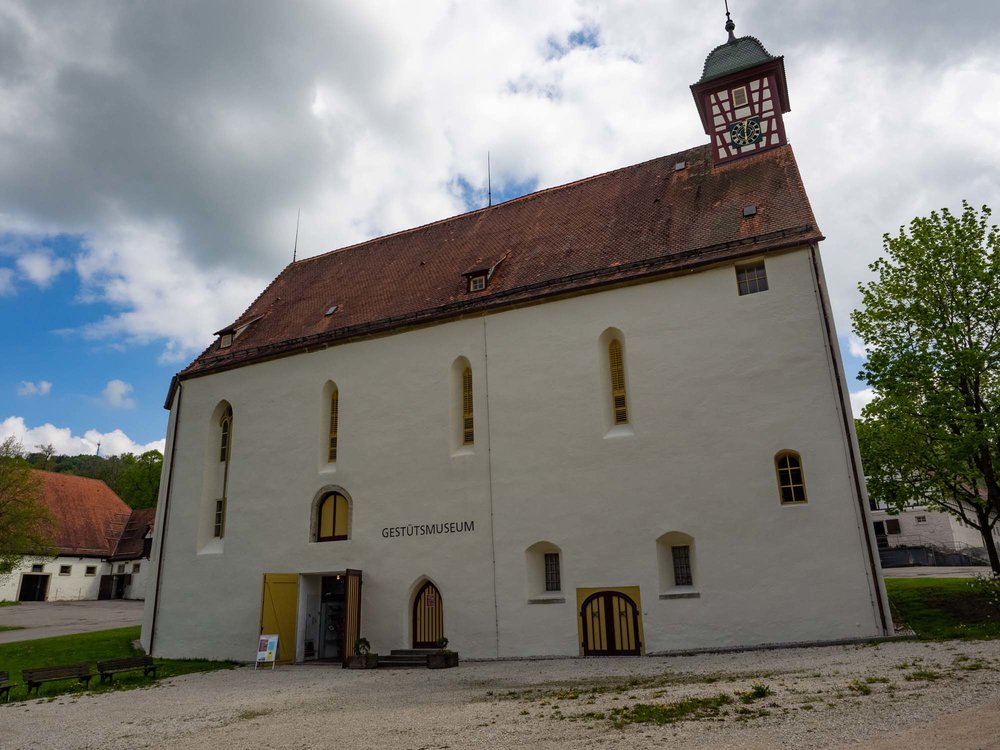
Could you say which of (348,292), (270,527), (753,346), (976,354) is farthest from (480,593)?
(976,354)

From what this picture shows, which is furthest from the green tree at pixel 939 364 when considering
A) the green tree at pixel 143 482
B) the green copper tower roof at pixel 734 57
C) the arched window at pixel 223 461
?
the green tree at pixel 143 482

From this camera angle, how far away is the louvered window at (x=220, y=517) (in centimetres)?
2247

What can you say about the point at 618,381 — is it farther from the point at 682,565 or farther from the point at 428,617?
the point at 428,617

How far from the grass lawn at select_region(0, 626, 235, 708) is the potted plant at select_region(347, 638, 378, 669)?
13.0 ft

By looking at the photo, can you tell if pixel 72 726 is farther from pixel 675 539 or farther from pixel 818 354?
pixel 818 354

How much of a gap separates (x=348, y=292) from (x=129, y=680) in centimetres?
1274

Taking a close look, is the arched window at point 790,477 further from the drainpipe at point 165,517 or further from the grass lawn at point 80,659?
the drainpipe at point 165,517

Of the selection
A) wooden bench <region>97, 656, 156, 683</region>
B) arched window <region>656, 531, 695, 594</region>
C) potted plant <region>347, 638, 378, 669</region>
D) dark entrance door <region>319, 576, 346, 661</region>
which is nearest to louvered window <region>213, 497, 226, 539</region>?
dark entrance door <region>319, 576, 346, 661</region>

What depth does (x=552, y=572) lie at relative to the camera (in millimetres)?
Answer: 17438

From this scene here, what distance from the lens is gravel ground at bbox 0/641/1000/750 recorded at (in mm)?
7508

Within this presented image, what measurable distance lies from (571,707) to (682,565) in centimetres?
714

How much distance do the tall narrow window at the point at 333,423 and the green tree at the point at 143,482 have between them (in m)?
43.3

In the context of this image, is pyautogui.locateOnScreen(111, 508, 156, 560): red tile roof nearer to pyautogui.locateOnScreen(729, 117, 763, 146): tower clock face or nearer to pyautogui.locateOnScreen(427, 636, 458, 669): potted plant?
pyautogui.locateOnScreen(427, 636, 458, 669): potted plant

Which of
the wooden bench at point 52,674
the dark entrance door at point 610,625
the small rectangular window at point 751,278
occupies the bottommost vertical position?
the wooden bench at point 52,674
